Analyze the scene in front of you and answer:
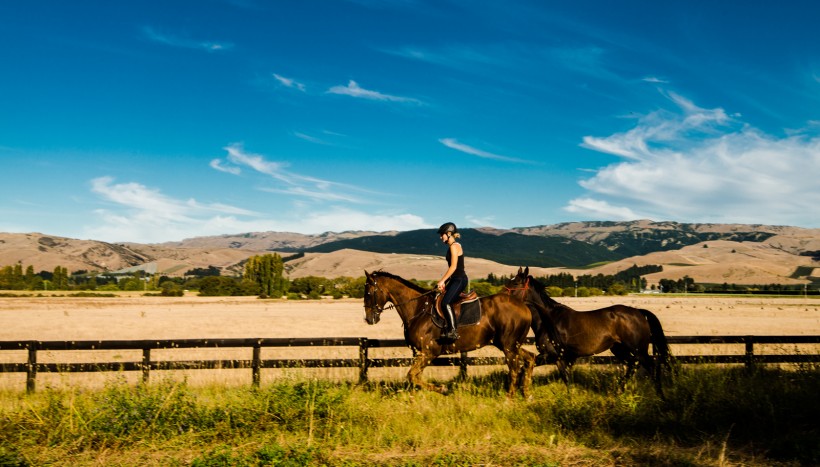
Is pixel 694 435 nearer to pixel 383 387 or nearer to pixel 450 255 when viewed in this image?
pixel 450 255

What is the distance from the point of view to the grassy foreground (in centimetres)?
627

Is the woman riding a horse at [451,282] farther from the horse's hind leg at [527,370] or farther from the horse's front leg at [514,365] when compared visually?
the horse's hind leg at [527,370]

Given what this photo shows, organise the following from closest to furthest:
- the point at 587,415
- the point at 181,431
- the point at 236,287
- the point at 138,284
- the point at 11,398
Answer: the point at 181,431, the point at 587,415, the point at 11,398, the point at 236,287, the point at 138,284

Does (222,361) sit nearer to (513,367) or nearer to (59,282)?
(513,367)

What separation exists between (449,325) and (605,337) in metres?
3.27

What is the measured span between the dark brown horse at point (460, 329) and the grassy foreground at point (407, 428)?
0.91 meters

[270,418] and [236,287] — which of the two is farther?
[236,287]

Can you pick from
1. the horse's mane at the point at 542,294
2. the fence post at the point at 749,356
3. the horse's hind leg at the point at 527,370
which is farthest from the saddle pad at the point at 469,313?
the fence post at the point at 749,356

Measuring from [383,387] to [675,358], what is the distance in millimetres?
6274

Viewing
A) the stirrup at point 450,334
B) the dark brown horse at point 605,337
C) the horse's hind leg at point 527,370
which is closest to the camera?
the stirrup at point 450,334

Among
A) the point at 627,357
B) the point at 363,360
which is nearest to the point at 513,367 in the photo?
the point at 627,357

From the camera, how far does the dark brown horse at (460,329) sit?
9.73 meters

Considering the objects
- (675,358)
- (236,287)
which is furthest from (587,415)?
(236,287)

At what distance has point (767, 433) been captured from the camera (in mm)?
7184
